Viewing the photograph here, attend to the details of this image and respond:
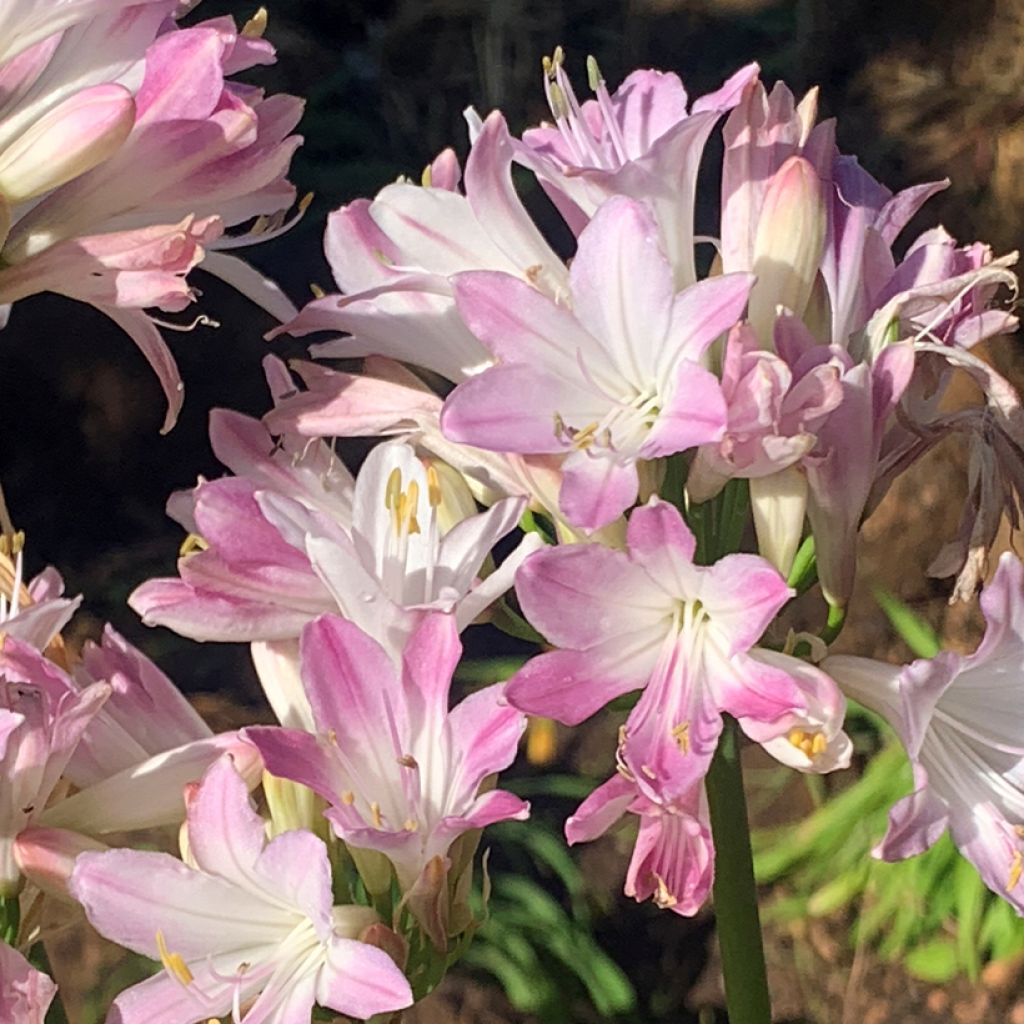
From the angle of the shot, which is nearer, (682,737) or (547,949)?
(682,737)

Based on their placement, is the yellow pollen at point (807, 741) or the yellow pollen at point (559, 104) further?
the yellow pollen at point (559, 104)

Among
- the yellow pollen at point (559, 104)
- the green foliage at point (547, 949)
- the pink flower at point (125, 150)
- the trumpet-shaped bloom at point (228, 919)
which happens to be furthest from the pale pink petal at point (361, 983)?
the green foliage at point (547, 949)

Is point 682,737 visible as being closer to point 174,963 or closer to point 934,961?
point 174,963

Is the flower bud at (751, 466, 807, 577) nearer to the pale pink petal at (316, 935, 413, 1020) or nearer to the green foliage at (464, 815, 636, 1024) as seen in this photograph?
the pale pink petal at (316, 935, 413, 1020)

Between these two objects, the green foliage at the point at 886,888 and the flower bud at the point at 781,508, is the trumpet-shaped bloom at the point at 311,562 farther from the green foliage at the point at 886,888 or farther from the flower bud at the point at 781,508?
the green foliage at the point at 886,888

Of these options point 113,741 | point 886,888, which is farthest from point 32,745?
point 886,888
